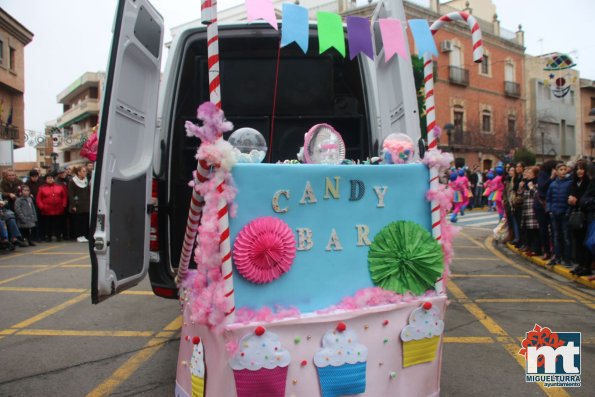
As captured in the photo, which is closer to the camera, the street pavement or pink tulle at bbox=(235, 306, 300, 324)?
pink tulle at bbox=(235, 306, 300, 324)

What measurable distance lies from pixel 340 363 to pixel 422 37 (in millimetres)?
1758

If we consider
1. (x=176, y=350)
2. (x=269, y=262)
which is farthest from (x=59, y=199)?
(x=269, y=262)

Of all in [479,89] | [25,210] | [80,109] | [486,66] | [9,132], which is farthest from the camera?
[80,109]

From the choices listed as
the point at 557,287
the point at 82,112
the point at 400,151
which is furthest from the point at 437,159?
the point at 82,112

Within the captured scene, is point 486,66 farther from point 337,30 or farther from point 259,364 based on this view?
point 259,364

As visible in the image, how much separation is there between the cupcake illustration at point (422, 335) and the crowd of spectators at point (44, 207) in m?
10.4

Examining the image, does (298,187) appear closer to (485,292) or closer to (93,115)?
(485,292)

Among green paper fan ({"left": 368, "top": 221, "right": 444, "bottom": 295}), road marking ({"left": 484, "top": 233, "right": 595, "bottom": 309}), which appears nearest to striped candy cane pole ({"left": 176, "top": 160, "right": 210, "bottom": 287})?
green paper fan ({"left": 368, "top": 221, "right": 444, "bottom": 295})

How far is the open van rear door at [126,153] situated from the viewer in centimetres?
295

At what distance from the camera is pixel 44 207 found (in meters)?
12.0

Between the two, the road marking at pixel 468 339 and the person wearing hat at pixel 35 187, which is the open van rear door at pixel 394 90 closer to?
the road marking at pixel 468 339

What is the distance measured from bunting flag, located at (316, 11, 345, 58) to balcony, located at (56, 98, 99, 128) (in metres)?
52.2

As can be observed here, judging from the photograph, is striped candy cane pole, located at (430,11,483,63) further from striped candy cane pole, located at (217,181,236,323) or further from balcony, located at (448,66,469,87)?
balcony, located at (448,66,469,87)

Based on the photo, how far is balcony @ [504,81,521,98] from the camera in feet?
123
